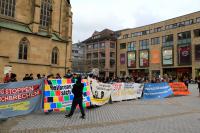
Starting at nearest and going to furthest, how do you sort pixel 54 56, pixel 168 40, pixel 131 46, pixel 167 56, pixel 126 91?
pixel 126 91, pixel 54 56, pixel 167 56, pixel 168 40, pixel 131 46

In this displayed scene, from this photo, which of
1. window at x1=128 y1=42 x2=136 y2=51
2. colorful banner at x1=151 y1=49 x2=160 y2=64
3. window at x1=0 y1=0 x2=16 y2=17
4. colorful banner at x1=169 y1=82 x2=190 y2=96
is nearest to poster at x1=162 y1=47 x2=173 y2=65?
colorful banner at x1=151 y1=49 x2=160 y2=64

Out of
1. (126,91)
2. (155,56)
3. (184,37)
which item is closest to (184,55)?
(184,37)

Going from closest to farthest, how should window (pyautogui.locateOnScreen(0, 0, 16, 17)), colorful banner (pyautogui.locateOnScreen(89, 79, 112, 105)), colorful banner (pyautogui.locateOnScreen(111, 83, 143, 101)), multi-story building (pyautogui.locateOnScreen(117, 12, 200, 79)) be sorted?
colorful banner (pyautogui.locateOnScreen(89, 79, 112, 105)) < colorful banner (pyautogui.locateOnScreen(111, 83, 143, 101)) < window (pyautogui.locateOnScreen(0, 0, 16, 17)) < multi-story building (pyautogui.locateOnScreen(117, 12, 200, 79))

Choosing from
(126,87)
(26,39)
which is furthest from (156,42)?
(126,87)

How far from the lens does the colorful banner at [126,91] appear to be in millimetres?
14334

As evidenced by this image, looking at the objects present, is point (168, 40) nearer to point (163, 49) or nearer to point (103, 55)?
point (163, 49)

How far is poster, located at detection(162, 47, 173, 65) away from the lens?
2263 inches

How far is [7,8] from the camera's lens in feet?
93.2

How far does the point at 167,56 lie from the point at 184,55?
4.93 meters

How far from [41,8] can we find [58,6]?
411 centimetres

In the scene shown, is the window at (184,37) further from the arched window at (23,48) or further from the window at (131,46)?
the arched window at (23,48)

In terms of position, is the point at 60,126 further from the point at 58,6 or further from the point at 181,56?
the point at 181,56

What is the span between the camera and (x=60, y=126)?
733 cm

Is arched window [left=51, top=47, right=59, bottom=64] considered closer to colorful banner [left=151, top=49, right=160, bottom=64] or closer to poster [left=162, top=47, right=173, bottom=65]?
poster [left=162, top=47, right=173, bottom=65]
